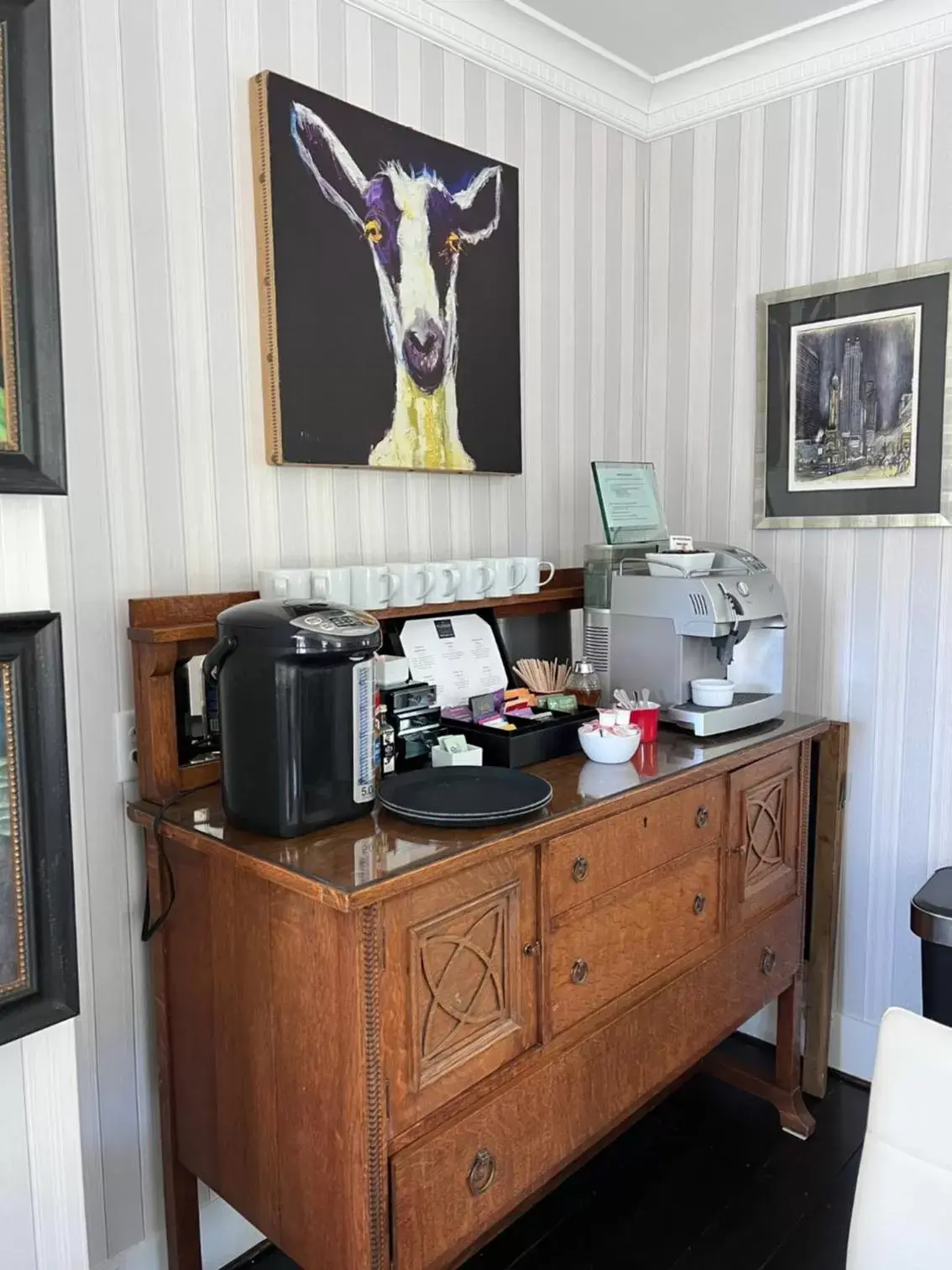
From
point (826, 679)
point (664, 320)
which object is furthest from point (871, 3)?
point (826, 679)

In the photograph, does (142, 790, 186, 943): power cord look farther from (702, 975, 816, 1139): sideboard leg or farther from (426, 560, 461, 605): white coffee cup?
(702, 975, 816, 1139): sideboard leg

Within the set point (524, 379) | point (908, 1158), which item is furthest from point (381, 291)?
point (908, 1158)

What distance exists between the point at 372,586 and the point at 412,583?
4.3 inches

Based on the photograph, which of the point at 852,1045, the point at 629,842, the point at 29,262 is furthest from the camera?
the point at 852,1045

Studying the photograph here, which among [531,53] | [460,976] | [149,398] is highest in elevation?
[531,53]

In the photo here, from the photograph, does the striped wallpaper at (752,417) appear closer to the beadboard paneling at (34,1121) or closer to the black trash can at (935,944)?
the black trash can at (935,944)

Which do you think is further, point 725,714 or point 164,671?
point 725,714

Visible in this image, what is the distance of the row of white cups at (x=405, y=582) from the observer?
170 cm

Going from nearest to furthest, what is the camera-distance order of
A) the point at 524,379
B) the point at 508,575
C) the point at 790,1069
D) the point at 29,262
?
the point at 29,262, the point at 508,575, the point at 790,1069, the point at 524,379

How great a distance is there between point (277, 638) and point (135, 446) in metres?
0.51

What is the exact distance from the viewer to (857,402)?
7.51 ft

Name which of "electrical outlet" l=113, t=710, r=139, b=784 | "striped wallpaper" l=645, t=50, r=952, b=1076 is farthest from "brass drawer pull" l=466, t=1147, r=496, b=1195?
"striped wallpaper" l=645, t=50, r=952, b=1076

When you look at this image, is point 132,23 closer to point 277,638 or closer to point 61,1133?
point 277,638

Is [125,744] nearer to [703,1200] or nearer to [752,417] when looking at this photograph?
[703,1200]
